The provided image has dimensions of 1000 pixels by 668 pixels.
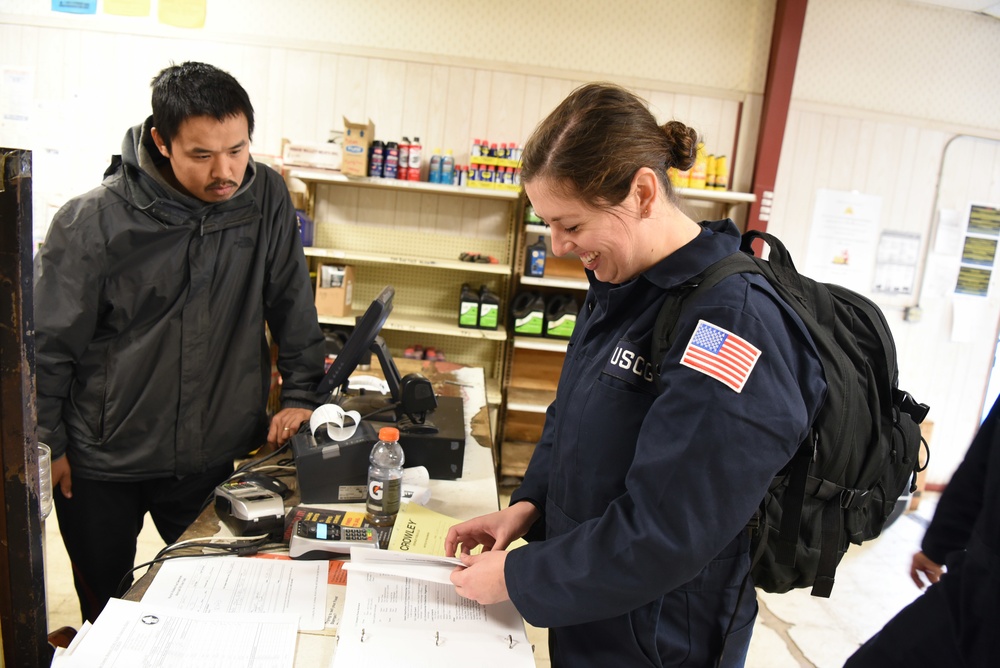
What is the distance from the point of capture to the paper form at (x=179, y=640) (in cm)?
95

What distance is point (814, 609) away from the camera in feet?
9.55

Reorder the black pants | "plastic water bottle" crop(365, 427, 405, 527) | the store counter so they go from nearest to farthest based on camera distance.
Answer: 1. the store counter
2. "plastic water bottle" crop(365, 427, 405, 527)
3. the black pants

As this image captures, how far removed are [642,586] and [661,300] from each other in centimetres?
40

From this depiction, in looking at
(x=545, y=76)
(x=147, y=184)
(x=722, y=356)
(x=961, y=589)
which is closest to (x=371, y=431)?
(x=147, y=184)

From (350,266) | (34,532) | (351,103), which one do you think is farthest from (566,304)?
(34,532)

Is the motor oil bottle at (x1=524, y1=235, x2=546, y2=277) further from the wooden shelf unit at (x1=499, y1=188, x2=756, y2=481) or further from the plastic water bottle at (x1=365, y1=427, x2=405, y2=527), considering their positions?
the plastic water bottle at (x1=365, y1=427, x2=405, y2=527)

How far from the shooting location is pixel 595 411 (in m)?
0.96

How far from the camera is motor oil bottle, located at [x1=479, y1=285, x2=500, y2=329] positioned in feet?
12.7

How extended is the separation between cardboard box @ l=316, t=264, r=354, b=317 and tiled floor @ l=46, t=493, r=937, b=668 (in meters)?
1.45

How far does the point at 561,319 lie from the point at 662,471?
3.11 meters

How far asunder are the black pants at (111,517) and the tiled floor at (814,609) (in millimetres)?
825

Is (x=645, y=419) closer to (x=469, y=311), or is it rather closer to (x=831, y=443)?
(x=831, y=443)

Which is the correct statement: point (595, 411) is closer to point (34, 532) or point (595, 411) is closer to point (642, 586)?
point (642, 586)

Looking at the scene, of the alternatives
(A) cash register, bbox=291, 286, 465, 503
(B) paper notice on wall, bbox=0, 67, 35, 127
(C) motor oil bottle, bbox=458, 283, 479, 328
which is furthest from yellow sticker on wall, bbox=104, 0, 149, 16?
(A) cash register, bbox=291, 286, 465, 503
